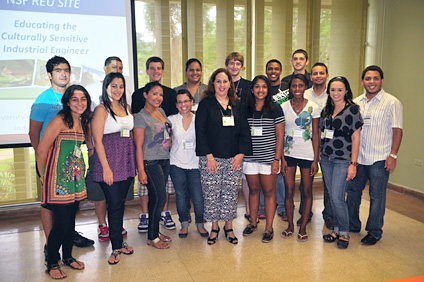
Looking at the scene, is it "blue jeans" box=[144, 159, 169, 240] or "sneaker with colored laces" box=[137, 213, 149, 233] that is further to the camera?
"sneaker with colored laces" box=[137, 213, 149, 233]

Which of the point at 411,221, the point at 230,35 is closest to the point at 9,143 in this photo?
the point at 230,35

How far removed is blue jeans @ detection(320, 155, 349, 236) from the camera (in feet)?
9.71

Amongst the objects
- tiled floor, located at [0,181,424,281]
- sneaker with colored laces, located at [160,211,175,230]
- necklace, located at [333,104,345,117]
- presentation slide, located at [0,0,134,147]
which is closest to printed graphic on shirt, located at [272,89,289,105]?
necklace, located at [333,104,345,117]

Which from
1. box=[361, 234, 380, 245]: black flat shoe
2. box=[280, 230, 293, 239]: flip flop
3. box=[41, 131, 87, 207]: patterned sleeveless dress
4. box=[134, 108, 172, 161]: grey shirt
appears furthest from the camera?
box=[280, 230, 293, 239]: flip flop

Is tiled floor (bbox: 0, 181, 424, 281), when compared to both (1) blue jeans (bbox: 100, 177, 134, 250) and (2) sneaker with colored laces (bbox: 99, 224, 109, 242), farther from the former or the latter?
(1) blue jeans (bbox: 100, 177, 134, 250)

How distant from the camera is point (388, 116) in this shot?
9.78 feet

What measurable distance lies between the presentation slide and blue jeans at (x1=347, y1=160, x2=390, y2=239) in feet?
10.1

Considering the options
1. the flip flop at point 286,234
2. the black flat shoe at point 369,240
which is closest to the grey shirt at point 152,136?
the flip flop at point 286,234

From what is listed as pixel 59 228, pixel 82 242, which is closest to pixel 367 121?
pixel 59 228

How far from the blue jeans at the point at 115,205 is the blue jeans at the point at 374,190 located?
Answer: 7.05ft

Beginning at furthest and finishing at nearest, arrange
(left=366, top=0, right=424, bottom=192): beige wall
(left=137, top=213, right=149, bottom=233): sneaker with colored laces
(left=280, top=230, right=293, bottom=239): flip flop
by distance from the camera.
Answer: (left=366, top=0, right=424, bottom=192): beige wall
(left=137, top=213, right=149, bottom=233): sneaker with colored laces
(left=280, top=230, right=293, bottom=239): flip flop

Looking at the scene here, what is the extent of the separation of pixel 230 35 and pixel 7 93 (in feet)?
9.56

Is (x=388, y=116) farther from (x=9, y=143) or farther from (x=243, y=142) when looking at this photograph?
(x=9, y=143)

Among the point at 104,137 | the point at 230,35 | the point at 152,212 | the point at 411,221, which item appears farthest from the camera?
the point at 230,35
